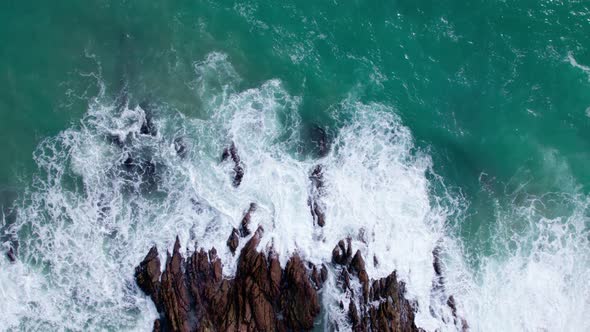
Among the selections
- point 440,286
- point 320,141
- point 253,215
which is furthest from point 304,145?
point 440,286

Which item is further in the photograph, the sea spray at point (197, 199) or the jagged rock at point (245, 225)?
the jagged rock at point (245, 225)

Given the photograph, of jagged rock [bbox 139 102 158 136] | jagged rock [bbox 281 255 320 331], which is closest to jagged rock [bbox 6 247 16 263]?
jagged rock [bbox 139 102 158 136]

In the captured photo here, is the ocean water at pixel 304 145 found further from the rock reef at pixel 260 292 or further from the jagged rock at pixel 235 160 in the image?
the rock reef at pixel 260 292

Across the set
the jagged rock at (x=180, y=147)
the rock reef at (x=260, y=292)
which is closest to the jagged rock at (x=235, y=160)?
the jagged rock at (x=180, y=147)

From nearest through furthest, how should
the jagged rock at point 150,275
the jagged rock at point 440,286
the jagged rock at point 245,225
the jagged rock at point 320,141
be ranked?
the jagged rock at point 150,275, the jagged rock at point 245,225, the jagged rock at point 440,286, the jagged rock at point 320,141

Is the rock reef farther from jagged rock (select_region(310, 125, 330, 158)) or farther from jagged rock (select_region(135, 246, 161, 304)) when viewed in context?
jagged rock (select_region(310, 125, 330, 158))

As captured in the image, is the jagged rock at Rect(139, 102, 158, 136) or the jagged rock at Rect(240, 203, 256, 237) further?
the jagged rock at Rect(139, 102, 158, 136)

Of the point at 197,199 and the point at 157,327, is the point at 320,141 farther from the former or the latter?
the point at 157,327
